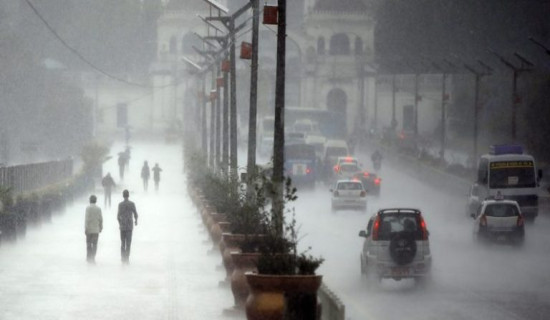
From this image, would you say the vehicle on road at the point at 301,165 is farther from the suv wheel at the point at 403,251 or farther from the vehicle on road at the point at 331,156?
the suv wheel at the point at 403,251

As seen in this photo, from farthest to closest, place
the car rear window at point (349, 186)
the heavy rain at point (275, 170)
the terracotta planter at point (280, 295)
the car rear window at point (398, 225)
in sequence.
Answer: the car rear window at point (349, 186) < the car rear window at point (398, 225) < the heavy rain at point (275, 170) < the terracotta planter at point (280, 295)

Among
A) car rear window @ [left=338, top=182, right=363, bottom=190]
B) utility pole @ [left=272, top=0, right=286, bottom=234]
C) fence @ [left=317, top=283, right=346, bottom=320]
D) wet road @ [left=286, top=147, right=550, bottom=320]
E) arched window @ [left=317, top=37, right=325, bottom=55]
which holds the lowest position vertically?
wet road @ [left=286, top=147, right=550, bottom=320]

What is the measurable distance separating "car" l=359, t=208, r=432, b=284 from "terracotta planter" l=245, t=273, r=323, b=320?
11596 mm

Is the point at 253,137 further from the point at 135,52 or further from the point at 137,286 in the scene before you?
the point at 135,52

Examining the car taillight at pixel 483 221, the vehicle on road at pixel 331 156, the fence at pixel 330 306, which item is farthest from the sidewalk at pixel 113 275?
the vehicle on road at pixel 331 156

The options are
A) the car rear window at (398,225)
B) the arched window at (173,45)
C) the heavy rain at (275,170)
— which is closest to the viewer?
the heavy rain at (275,170)

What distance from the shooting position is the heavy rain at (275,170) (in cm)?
2373

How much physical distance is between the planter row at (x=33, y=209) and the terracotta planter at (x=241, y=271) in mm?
15952

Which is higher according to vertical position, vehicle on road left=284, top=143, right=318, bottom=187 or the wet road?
vehicle on road left=284, top=143, right=318, bottom=187

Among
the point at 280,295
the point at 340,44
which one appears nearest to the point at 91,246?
the point at 280,295

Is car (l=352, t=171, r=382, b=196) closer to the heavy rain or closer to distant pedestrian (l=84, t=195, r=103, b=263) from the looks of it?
the heavy rain

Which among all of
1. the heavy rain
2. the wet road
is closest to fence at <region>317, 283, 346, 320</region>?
the heavy rain

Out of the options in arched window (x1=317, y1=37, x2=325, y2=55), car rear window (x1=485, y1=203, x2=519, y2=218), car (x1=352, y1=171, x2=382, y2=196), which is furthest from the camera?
arched window (x1=317, y1=37, x2=325, y2=55)

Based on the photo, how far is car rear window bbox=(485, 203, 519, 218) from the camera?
39.7m
